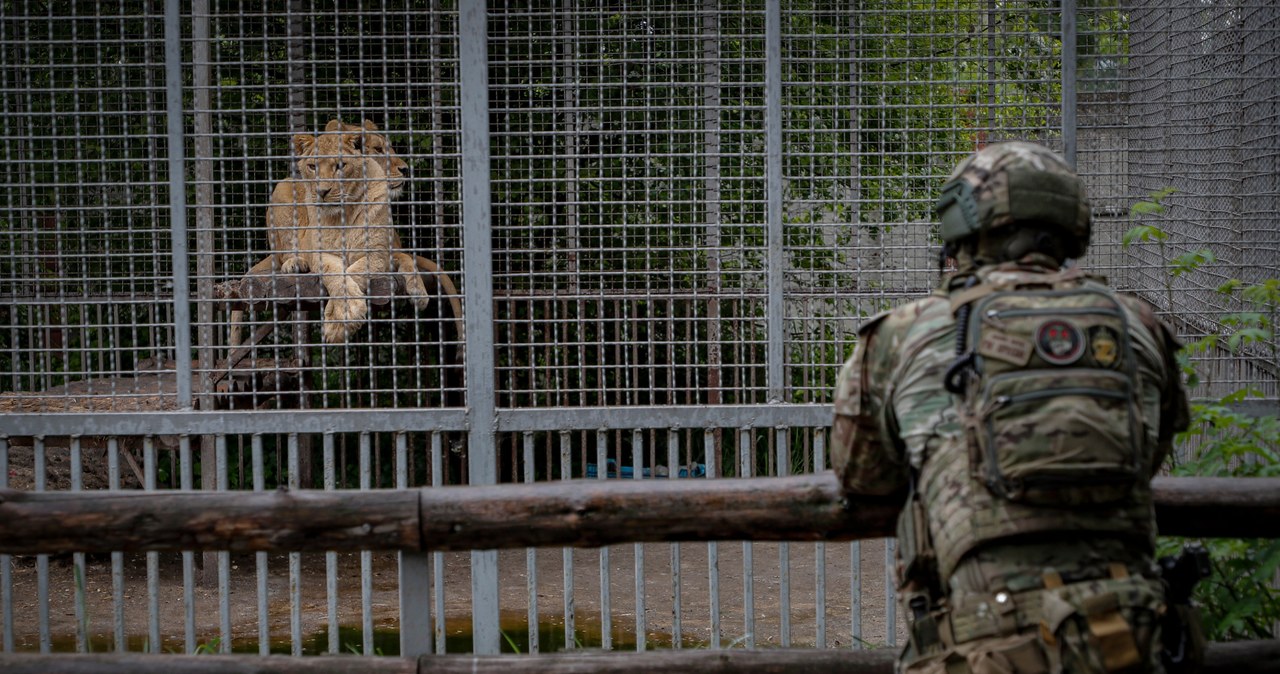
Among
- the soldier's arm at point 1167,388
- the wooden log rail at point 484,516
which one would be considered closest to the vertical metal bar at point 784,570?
the wooden log rail at point 484,516

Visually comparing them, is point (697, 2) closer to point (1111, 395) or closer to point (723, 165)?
point (723, 165)

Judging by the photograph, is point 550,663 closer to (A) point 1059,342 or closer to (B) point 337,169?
(A) point 1059,342

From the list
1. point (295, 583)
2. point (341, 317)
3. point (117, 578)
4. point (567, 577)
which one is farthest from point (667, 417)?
point (117, 578)

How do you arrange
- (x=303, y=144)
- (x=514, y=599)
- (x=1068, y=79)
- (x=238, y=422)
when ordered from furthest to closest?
(x=514, y=599) < (x=303, y=144) < (x=1068, y=79) < (x=238, y=422)

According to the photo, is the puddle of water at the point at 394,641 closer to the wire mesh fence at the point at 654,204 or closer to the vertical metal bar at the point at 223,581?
the wire mesh fence at the point at 654,204

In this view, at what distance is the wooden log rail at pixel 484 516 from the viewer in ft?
12.4

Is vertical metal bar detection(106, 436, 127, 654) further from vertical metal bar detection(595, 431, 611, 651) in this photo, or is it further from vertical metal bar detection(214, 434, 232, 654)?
vertical metal bar detection(595, 431, 611, 651)

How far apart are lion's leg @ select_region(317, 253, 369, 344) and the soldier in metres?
3.76

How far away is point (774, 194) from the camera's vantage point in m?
6.28

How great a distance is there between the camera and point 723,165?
7012 millimetres

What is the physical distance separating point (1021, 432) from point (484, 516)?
1.80 metres

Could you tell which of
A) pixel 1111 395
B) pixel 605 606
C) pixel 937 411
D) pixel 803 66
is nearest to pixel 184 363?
pixel 605 606

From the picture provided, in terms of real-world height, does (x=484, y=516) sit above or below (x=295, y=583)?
above

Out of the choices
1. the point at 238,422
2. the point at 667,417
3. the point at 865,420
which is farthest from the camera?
the point at 667,417
